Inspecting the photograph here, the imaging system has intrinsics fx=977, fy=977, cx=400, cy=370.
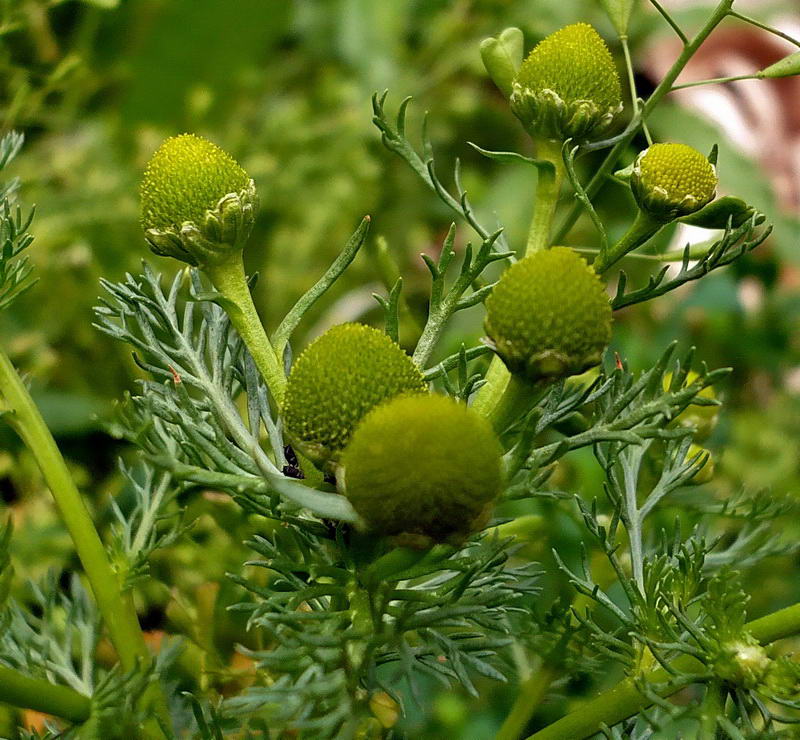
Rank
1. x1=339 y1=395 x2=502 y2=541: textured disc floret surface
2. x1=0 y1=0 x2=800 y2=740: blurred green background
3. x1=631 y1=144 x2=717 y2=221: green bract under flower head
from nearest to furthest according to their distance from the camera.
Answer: x1=339 y1=395 x2=502 y2=541: textured disc floret surface, x1=631 y1=144 x2=717 y2=221: green bract under flower head, x1=0 y1=0 x2=800 y2=740: blurred green background

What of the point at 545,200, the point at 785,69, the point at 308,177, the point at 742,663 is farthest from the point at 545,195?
the point at 308,177

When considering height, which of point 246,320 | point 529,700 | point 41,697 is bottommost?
point 529,700

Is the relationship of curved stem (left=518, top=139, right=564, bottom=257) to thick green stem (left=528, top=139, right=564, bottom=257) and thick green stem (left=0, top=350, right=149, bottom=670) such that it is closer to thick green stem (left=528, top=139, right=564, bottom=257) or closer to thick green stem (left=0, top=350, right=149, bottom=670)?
thick green stem (left=528, top=139, right=564, bottom=257)

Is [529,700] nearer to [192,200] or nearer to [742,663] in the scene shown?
[742,663]

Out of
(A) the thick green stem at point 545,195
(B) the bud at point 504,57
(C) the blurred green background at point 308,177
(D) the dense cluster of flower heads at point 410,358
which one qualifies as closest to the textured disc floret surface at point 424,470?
(D) the dense cluster of flower heads at point 410,358

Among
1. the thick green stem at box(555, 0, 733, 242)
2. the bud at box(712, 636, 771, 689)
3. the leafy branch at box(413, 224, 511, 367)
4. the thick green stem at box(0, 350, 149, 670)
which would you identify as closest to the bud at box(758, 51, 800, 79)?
the thick green stem at box(555, 0, 733, 242)

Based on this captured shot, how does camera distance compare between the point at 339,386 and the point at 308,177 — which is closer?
the point at 339,386

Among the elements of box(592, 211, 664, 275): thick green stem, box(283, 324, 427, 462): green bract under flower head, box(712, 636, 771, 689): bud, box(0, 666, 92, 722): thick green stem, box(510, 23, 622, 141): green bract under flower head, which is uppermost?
box(510, 23, 622, 141): green bract under flower head

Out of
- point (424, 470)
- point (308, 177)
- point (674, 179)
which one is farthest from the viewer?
point (308, 177)
